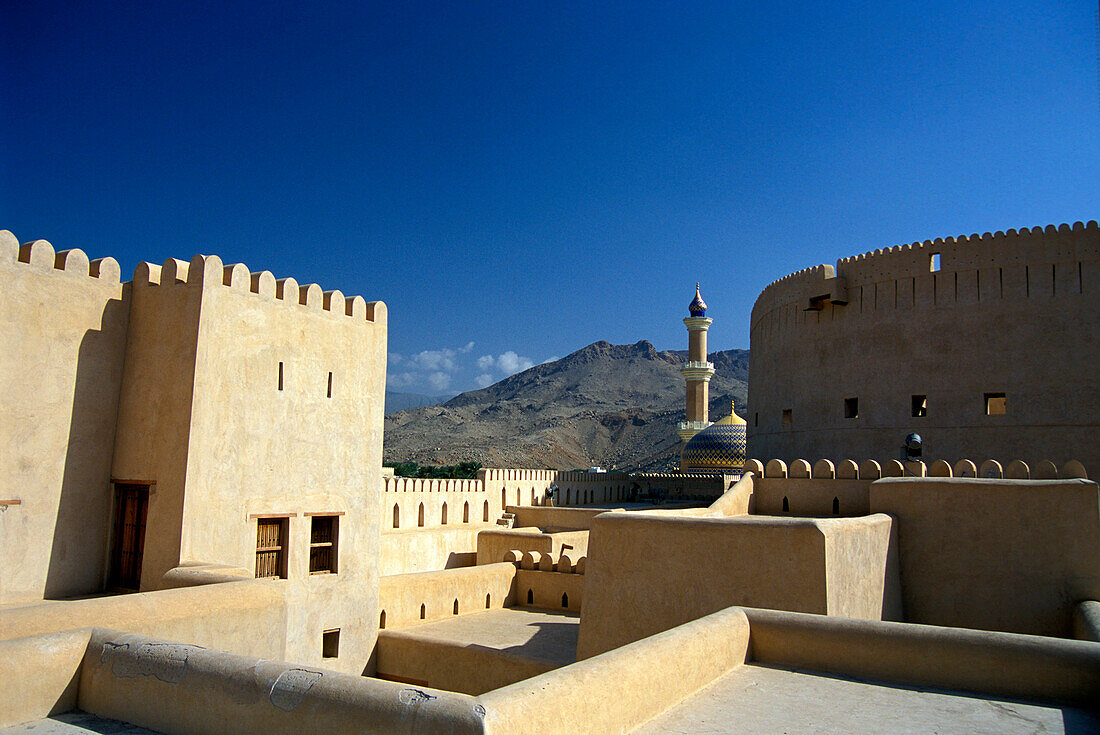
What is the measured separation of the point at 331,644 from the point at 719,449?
21.0 meters

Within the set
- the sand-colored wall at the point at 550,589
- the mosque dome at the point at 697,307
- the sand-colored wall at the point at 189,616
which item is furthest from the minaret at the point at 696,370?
the sand-colored wall at the point at 189,616

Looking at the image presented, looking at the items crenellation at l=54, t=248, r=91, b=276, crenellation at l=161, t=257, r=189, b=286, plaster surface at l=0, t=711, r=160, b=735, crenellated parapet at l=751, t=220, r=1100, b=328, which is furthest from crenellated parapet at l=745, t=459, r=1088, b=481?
plaster surface at l=0, t=711, r=160, b=735

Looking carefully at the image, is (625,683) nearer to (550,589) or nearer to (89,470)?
(89,470)

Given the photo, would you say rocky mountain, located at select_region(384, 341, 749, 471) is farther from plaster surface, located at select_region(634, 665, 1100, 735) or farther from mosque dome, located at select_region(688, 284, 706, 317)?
plaster surface, located at select_region(634, 665, 1100, 735)

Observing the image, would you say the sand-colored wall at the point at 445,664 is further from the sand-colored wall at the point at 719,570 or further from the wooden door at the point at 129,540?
the wooden door at the point at 129,540

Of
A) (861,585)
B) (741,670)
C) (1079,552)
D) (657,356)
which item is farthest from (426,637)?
(657,356)

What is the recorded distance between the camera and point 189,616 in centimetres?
568

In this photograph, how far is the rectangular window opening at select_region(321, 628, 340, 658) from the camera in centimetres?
994

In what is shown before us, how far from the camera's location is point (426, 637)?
1111 centimetres

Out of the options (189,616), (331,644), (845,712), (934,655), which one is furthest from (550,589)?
(845,712)

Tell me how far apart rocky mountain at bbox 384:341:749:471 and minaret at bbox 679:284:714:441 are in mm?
25627

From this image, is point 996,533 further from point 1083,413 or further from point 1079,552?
point 1083,413

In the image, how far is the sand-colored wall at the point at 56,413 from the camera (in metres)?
7.41

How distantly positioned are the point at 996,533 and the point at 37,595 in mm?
10562
